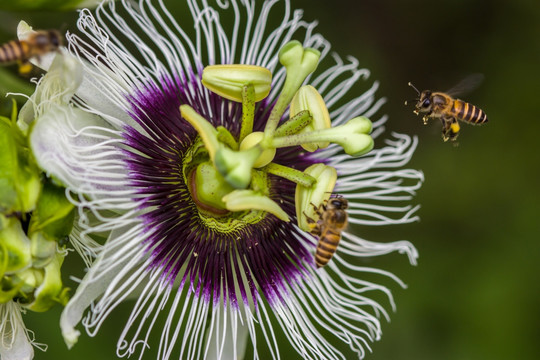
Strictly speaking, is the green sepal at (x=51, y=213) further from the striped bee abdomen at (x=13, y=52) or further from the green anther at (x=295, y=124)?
the green anther at (x=295, y=124)

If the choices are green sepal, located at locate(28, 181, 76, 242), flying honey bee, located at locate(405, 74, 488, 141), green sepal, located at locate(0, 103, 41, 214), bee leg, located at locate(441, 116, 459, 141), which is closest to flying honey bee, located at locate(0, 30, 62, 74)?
green sepal, located at locate(0, 103, 41, 214)

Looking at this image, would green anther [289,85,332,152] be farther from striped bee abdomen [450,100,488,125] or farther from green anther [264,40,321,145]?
striped bee abdomen [450,100,488,125]

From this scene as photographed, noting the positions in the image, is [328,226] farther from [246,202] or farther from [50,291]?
[50,291]

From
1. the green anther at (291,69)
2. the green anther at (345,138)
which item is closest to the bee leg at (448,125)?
the green anther at (345,138)

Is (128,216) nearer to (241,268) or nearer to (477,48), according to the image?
(241,268)

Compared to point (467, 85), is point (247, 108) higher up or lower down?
lower down

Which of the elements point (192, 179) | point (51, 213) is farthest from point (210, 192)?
point (51, 213)
